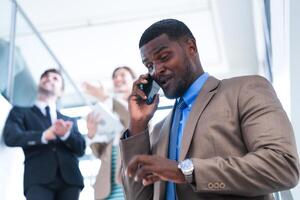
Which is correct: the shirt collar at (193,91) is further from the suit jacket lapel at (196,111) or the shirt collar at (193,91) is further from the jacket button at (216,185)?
the jacket button at (216,185)

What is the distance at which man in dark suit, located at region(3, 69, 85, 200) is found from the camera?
7.41 feet

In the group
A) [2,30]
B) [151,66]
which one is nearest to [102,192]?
[151,66]

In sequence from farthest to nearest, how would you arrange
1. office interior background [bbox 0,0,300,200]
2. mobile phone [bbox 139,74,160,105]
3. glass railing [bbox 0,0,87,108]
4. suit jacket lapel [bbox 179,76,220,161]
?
office interior background [bbox 0,0,300,200], glass railing [bbox 0,0,87,108], mobile phone [bbox 139,74,160,105], suit jacket lapel [bbox 179,76,220,161]

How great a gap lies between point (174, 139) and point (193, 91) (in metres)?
0.17

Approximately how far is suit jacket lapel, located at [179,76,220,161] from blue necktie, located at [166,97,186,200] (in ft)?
0.24

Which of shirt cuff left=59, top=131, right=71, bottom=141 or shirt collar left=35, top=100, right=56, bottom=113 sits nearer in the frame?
shirt cuff left=59, top=131, right=71, bottom=141

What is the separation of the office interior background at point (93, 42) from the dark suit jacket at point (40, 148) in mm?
166

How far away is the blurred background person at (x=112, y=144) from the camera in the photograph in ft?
8.11

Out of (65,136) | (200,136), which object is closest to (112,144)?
(65,136)

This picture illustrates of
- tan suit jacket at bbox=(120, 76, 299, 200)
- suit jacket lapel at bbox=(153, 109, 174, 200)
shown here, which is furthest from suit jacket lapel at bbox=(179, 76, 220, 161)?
suit jacket lapel at bbox=(153, 109, 174, 200)

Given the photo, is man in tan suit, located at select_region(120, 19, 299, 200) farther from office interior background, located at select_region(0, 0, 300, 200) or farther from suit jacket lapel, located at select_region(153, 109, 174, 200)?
office interior background, located at select_region(0, 0, 300, 200)

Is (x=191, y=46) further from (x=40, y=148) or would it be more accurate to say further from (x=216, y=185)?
(x=40, y=148)

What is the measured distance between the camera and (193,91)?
4.21 ft

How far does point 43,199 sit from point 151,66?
3.96 ft
